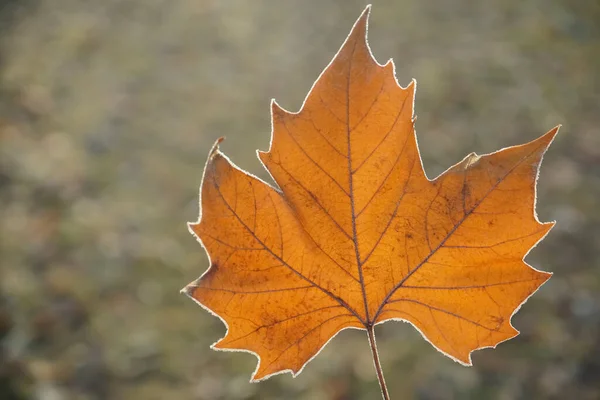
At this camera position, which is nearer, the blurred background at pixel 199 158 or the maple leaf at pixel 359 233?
the maple leaf at pixel 359 233

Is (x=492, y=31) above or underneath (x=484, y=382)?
above

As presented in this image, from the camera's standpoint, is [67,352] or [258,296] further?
[67,352]

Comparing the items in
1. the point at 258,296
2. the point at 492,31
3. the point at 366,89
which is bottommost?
the point at 258,296

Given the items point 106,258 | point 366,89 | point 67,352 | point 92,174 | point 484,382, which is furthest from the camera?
point 92,174

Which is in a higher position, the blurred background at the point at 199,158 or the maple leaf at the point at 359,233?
the blurred background at the point at 199,158

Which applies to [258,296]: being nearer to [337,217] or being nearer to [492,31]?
[337,217]

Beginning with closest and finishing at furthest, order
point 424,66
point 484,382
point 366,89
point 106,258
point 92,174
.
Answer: point 366,89, point 484,382, point 106,258, point 92,174, point 424,66

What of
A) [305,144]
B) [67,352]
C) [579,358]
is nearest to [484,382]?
[579,358]
